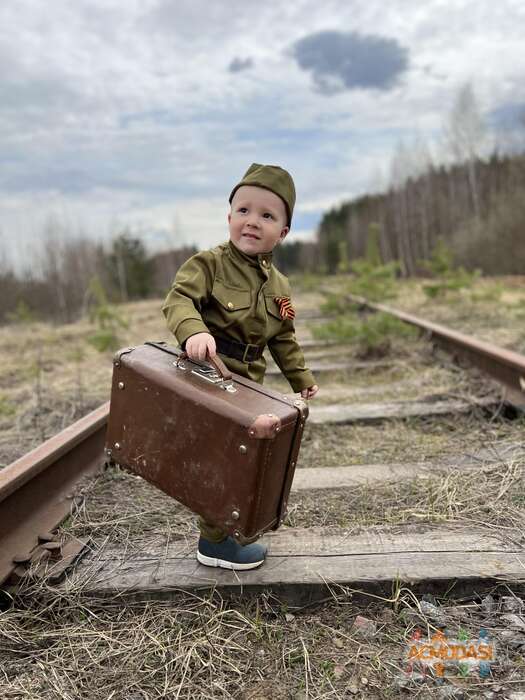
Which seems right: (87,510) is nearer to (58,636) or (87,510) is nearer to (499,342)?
(58,636)

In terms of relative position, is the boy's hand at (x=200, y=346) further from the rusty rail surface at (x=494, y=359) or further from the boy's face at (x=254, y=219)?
the rusty rail surface at (x=494, y=359)

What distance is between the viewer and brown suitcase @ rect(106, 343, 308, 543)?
1.68m

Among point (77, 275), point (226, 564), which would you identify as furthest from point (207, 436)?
point (77, 275)

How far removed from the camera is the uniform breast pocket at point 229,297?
2.04m

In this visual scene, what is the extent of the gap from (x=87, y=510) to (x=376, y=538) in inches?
49.6

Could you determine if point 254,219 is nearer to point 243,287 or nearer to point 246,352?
point 243,287

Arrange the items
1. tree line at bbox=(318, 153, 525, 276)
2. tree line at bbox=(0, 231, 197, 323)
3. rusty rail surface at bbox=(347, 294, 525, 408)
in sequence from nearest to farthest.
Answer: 1. rusty rail surface at bbox=(347, 294, 525, 408)
2. tree line at bbox=(318, 153, 525, 276)
3. tree line at bbox=(0, 231, 197, 323)

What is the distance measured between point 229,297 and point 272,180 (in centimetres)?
44

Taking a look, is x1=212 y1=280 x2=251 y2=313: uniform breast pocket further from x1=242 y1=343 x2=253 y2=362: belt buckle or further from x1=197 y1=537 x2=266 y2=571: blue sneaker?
x1=197 y1=537 x2=266 y2=571: blue sneaker

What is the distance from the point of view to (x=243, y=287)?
6.84ft

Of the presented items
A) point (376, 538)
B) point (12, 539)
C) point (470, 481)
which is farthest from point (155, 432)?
point (470, 481)

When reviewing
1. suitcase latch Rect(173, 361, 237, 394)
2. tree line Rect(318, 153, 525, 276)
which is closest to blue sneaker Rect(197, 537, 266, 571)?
suitcase latch Rect(173, 361, 237, 394)

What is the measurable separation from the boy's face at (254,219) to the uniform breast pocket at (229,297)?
0.15 metres

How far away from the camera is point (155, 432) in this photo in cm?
185
